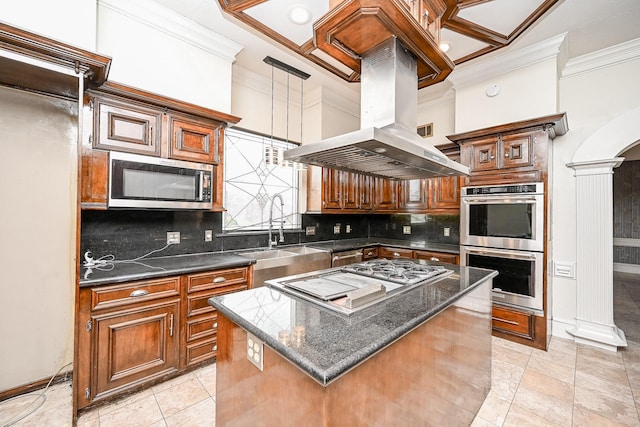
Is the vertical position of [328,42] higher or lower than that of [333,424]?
higher

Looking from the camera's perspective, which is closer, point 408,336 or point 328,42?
point 408,336

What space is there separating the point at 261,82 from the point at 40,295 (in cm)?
301

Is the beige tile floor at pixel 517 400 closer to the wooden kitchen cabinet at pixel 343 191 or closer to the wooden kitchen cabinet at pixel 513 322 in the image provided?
the wooden kitchen cabinet at pixel 513 322

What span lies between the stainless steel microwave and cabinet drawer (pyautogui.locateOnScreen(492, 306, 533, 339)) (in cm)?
328

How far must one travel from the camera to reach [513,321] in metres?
2.97

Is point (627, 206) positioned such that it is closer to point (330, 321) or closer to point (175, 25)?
point (330, 321)

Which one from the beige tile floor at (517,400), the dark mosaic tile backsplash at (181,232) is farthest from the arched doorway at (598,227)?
the dark mosaic tile backsplash at (181,232)

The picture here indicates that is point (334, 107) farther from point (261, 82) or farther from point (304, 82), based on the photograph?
point (261, 82)

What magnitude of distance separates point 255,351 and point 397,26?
5.90 ft

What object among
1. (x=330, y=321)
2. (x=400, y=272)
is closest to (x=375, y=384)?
(x=330, y=321)

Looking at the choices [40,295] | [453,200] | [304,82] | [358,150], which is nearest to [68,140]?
[40,295]

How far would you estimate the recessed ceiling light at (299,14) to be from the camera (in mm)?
2295

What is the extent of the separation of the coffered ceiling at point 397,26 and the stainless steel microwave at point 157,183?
1396mm

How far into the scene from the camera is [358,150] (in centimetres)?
156
